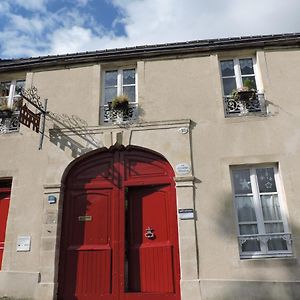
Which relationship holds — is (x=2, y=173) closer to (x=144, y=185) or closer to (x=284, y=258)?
(x=144, y=185)

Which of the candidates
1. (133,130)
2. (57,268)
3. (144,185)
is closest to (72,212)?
(57,268)

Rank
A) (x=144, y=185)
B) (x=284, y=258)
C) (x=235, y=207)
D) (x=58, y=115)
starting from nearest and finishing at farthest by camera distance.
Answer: (x=284, y=258)
(x=235, y=207)
(x=144, y=185)
(x=58, y=115)

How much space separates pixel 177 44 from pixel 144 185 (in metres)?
3.68

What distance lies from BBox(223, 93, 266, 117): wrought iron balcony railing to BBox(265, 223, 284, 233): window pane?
2411 millimetres

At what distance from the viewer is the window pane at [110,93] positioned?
846 cm

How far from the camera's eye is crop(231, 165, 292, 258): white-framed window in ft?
22.2

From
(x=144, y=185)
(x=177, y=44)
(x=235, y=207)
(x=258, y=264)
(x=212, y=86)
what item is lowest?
(x=258, y=264)

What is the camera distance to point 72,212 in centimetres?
763

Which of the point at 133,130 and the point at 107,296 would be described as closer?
the point at 107,296

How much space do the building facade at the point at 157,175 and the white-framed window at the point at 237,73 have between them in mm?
31

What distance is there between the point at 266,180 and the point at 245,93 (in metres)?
1.95

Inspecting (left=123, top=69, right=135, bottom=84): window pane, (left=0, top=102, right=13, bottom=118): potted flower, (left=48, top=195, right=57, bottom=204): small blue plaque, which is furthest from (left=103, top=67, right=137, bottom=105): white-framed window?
(left=48, top=195, right=57, bottom=204): small blue plaque

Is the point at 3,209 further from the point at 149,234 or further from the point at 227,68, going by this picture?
the point at 227,68

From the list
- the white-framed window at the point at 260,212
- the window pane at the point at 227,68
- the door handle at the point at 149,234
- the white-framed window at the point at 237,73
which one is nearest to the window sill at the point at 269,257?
the white-framed window at the point at 260,212
